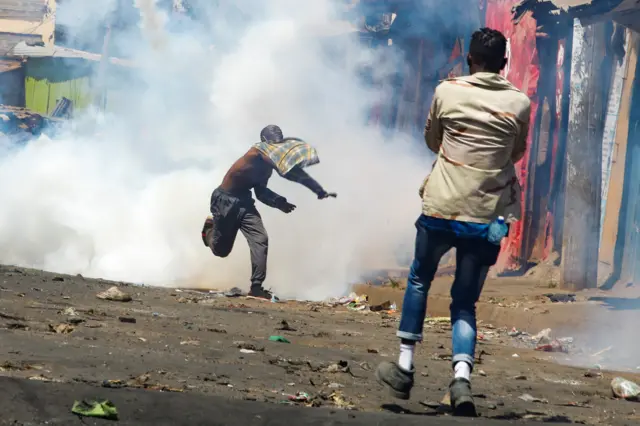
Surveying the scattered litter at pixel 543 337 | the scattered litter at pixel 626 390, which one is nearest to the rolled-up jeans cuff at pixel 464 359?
the scattered litter at pixel 626 390

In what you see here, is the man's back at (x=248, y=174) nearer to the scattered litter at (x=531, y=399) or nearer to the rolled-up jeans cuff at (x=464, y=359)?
the scattered litter at (x=531, y=399)

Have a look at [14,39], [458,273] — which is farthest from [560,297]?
[14,39]

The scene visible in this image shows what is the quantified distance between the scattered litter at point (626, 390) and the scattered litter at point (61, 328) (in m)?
2.62

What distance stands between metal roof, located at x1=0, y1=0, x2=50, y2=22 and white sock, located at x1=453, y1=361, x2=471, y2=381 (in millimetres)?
48054

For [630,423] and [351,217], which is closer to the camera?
[630,423]

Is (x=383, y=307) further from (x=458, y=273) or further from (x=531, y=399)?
(x=458, y=273)

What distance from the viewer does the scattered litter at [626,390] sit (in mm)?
5488

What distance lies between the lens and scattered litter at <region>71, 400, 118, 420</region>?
3665mm

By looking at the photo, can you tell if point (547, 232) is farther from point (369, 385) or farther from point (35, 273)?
point (369, 385)

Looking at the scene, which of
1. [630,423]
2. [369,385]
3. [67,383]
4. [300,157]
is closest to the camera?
[67,383]

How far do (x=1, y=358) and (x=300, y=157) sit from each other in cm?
693

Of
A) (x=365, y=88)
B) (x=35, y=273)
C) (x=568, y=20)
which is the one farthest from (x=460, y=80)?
(x=365, y=88)

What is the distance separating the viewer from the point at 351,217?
1673 centimetres

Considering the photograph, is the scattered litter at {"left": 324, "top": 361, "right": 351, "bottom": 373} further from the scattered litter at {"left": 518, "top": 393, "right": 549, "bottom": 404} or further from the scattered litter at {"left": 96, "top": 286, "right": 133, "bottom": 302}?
the scattered litter at {"left": 96, "top": 286, "right": 133, "bottom": 302}
